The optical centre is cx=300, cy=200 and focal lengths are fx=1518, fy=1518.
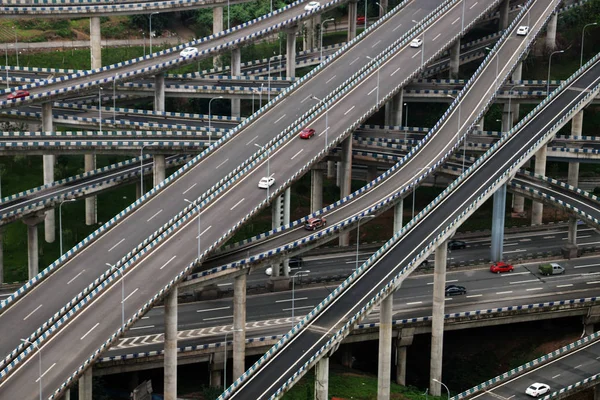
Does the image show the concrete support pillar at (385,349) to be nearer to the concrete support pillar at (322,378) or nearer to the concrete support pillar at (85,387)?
the concrete support pillar at (322,378)

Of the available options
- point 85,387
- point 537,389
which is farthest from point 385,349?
point 85,387

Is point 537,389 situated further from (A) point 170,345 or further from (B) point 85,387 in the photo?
(B) point 85,387

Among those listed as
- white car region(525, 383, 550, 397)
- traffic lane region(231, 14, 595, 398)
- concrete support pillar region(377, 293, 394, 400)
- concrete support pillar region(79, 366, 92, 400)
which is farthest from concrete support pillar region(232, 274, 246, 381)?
white car region(525, 383, 550, 397)

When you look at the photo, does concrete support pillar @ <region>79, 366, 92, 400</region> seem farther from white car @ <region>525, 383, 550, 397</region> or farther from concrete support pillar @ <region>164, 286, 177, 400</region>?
white car @ <region>525, 383, 550, 397</region>

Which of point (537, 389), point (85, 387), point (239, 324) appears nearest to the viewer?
point (85, 387)

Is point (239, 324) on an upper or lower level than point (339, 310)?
lower

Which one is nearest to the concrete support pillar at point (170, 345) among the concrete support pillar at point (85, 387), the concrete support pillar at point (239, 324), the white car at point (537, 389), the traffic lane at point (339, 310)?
the concrete support pillar at point (85, 387)

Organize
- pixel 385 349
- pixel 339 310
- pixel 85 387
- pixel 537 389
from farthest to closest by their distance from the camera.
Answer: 1. pixel 385 349
2. pixel 339 310
3. pixel 537 389
4. pixel 85 387

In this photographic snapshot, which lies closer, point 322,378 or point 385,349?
point 322,378
